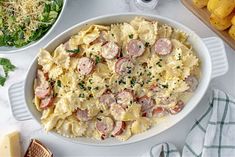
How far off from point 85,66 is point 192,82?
0.35 metres

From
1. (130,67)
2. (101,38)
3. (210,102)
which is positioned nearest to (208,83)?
(210,102)

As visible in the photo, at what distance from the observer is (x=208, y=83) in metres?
1.75

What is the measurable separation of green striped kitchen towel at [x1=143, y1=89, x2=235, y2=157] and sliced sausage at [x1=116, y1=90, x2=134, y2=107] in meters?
0.20

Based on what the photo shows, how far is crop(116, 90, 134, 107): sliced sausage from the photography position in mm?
1771

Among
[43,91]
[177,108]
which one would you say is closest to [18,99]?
[43,91]

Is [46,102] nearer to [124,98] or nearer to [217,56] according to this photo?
[124,98]

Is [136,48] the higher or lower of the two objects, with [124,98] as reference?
higher

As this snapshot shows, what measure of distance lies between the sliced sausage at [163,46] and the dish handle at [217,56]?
117 mm

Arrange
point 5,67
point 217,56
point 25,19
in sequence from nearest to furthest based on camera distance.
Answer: point 217,56
point 25,19
point 5,67

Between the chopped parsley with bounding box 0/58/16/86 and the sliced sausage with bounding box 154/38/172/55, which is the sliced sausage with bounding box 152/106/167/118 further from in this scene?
the chopped parsley with bounding box 0/58/16/86

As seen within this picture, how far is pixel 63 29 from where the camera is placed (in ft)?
6.29

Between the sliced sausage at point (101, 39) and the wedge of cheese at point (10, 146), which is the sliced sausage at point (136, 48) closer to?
the sliced sausage at point (101, 39)

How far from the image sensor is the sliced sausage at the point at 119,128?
1.78 meters

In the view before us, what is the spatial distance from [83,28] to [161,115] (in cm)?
38
